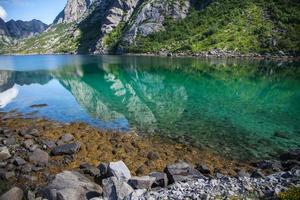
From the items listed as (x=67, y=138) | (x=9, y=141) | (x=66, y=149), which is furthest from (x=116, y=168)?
(x=9, y=141)

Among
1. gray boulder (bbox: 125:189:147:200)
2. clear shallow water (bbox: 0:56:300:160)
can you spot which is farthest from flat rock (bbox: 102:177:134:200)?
clear shallow water (bbox: 0:56:300:160)

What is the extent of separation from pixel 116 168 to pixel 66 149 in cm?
1098

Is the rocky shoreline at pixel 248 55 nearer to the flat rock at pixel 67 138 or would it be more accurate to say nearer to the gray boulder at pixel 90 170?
the flat rock at pixel 67 138

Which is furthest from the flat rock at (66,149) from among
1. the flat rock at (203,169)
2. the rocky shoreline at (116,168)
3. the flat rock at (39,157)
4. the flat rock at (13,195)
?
the flat rock at (203,169)

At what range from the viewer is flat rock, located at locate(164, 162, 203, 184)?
2367cm

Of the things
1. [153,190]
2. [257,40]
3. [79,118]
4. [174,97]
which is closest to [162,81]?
[174,97]

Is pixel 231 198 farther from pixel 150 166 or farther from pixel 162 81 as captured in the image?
pixel 162 81

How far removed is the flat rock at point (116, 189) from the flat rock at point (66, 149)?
492 inches

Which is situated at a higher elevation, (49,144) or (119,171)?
(119,171)

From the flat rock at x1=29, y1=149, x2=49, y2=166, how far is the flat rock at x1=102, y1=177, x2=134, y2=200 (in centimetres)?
1129

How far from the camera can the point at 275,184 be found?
63.5 feet

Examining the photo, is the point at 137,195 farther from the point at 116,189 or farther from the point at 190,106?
the point at 190,106

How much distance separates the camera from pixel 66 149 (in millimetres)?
31953

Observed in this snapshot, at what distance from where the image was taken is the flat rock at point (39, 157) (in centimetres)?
2912
